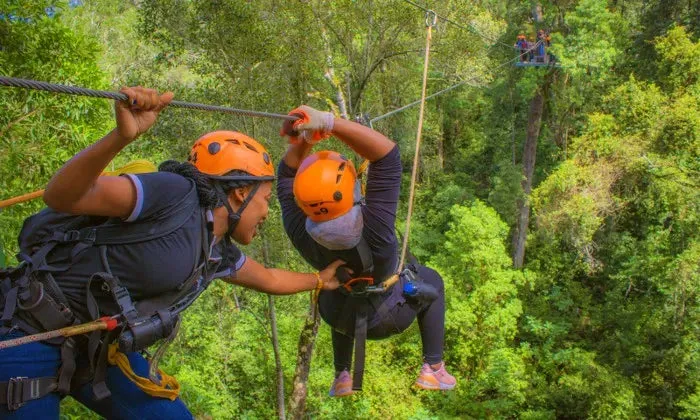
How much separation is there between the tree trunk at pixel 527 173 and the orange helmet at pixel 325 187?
14.2m

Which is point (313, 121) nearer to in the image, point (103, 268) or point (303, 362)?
point (103, 268)

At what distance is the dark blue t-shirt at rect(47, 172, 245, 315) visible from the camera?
A: 1529 millimetres

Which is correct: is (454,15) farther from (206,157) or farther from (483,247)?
(206,157)

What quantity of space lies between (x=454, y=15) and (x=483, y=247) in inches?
220

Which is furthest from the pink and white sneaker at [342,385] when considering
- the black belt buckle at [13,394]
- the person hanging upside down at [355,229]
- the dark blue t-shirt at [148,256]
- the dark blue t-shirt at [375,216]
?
the black belt buckle at [13,394]

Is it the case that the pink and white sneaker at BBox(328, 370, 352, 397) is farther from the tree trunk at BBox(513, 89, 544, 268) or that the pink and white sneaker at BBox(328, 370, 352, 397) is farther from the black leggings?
the tree trunk at BBox(513, 89, 544, 268)

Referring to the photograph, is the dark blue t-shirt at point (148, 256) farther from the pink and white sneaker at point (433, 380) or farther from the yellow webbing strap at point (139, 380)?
the pink and white sneaker at point (433, 380)

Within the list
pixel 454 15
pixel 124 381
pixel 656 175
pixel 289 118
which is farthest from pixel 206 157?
pixel 656 175

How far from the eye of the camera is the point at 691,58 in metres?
12.0

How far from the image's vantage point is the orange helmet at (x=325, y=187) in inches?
93.2

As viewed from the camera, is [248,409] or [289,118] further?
[248,409]

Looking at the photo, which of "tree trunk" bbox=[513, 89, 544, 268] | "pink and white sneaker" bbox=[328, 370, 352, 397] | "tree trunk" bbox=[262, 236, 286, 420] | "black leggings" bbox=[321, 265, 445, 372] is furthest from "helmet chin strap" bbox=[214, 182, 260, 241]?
"tree trunk" bbox=[513, 89, 544, 268]

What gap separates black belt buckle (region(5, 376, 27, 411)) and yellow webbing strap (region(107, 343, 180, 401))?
263mm

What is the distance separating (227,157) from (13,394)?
3.00ft
